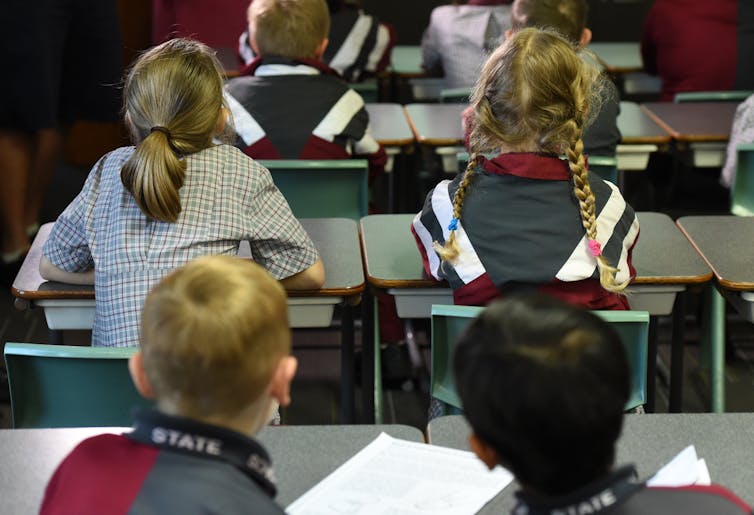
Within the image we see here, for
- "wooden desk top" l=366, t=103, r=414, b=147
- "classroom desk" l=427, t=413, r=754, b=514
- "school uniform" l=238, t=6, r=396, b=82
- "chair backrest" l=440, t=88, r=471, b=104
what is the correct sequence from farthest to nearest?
"school uniform" l=238, t=6, r=396, b=82
"chair backrest" l=440, t=88, r=471, b=104
"wooden desk top" l=366, t=103, r=414, b=147
"classroom desk" l=427, t=413, r=754, b=514

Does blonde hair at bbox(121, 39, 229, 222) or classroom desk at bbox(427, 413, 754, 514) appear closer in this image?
classroom desk at bbox(427, 413, 754, 514)

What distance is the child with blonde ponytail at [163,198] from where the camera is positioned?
87.3 inches

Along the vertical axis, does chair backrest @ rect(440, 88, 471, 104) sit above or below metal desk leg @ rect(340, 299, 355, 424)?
above

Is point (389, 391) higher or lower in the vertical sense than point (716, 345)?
lower

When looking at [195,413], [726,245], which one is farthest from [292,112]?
[195,413]

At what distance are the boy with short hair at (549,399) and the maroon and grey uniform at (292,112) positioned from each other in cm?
225

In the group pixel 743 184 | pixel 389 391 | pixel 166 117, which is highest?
pixel 166 117

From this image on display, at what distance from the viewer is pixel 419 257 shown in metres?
2.58

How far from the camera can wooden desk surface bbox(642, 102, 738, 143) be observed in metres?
3.69

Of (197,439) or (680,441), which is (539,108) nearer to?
(680,441)

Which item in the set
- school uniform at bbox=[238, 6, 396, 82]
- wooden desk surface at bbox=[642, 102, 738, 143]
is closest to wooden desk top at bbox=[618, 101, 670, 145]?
wooden desk surface at bbox=[642, 102, 738, 143]

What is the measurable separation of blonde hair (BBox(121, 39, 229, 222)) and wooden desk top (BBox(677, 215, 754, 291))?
1149mm

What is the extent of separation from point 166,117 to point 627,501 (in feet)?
4.56

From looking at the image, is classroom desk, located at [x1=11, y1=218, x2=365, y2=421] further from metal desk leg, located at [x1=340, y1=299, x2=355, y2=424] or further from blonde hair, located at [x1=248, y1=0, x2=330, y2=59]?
blonde hair, located at [x1=248, y1=0, x2=330, y2=59]
